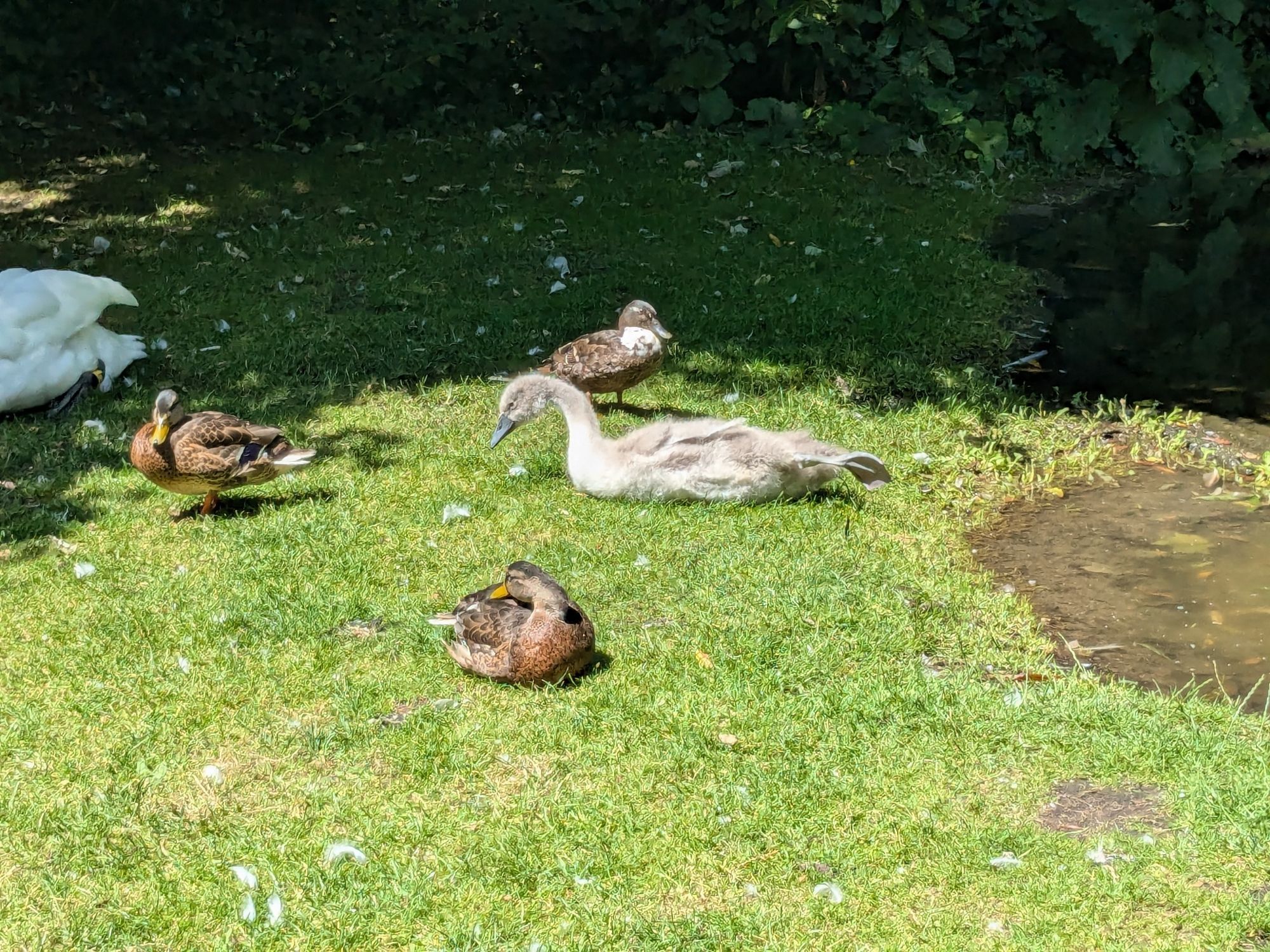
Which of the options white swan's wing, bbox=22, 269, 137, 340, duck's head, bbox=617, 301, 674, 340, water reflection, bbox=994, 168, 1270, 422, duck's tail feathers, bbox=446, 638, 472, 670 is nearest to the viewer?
duck's tail feathers, bbox=446, 638, 472, 670

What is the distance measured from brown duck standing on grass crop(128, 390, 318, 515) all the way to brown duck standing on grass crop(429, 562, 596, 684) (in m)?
1.75

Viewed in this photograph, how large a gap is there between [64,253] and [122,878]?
776cm

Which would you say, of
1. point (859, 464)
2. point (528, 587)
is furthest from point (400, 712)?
point (859, 464)

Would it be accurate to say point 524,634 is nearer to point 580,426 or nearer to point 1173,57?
point 580,426

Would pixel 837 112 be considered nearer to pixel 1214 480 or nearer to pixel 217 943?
pixel 1214 480

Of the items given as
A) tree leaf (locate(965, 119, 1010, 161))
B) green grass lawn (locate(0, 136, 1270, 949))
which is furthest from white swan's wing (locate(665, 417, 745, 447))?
tree leaf (locate(965, 119, 1010, 161))

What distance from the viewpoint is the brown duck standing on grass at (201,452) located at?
6.43m

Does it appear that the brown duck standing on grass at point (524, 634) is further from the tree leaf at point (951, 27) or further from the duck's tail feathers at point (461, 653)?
the tree leaf at point (951, 27)

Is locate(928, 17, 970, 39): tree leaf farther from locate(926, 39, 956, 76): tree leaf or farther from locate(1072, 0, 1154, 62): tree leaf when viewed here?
locate(1072, 0, 1154, 62): tree leaf

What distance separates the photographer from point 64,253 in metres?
10.7

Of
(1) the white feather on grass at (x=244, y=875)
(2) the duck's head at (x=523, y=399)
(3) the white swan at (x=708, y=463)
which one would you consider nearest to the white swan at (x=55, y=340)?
(2) the duck's head at (x=523, y=399)

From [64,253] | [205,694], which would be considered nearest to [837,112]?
[64,253]

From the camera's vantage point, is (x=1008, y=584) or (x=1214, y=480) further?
(x=1214, y=480)

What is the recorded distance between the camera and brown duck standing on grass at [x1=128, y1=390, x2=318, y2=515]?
643 cm
